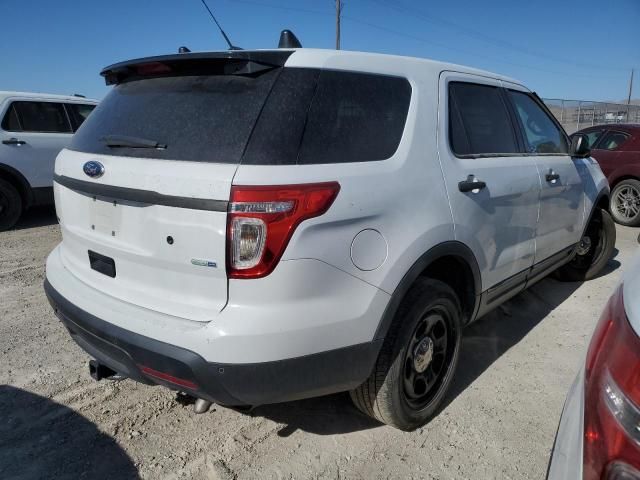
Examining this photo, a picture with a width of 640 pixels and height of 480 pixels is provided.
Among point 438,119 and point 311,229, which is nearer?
point 311,229

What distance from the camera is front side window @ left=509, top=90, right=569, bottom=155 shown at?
3454 millimetres

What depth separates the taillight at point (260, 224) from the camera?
1698 millimetres

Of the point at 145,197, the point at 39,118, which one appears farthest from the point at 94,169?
the point at 39,118

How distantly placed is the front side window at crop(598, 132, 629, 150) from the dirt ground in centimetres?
631

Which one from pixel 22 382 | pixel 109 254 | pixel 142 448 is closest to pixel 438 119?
pixel 109 254

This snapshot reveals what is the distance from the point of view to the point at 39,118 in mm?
6785

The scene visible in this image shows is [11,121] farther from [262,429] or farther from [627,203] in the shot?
[627,203]

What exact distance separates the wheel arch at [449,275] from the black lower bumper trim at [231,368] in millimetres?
186

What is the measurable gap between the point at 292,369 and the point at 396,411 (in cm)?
78

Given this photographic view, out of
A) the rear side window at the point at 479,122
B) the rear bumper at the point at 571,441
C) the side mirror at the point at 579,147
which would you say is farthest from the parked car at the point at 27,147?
the rear bumper at the point at 571,441

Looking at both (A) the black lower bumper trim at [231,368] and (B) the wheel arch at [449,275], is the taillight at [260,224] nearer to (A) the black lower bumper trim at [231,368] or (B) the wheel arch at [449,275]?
(A) the black lower bumper trim at [231,368]

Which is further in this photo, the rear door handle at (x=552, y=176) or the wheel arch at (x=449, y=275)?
the rear door handle at (x=552, y=176)

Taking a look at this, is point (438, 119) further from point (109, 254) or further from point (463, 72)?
point (109, 254)

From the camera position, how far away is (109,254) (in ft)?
6.86
